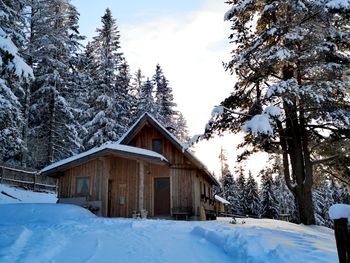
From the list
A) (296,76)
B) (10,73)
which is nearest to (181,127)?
(296,76)

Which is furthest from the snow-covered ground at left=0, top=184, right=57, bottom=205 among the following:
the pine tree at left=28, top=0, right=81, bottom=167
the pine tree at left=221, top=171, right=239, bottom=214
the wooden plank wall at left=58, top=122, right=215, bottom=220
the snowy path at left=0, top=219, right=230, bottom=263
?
the pine tree at left=221, top=171, right=239, bottom=214

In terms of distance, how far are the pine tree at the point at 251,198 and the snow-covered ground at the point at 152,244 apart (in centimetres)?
4185

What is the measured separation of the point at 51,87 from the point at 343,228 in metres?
28.6

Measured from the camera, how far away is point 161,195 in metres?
20.7

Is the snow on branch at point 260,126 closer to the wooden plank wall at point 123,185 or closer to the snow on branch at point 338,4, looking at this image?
the snow on branch at point 338,4

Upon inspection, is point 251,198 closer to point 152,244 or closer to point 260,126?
point 260,126

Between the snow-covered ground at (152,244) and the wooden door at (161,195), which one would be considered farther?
the wooden door at (161,195)

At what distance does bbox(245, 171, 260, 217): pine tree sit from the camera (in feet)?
169

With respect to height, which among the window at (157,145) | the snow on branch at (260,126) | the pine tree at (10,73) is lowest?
the snow on branch at (260,126)

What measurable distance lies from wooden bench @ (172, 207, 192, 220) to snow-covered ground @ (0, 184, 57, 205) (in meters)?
9.70

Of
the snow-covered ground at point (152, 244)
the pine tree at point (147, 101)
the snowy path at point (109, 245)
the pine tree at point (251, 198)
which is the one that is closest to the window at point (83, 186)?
the snow-covered ground at point (152, 244)

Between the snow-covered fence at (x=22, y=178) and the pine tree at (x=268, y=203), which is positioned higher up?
the snow-covered fence at (x=22, y=178)

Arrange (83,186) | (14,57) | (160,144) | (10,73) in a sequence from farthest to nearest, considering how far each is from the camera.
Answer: (160,144), (83,186), (10,73), (14,57)

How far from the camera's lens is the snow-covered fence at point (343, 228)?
421 cm
